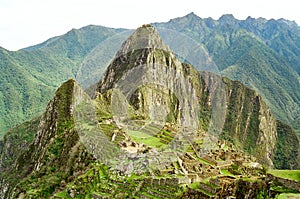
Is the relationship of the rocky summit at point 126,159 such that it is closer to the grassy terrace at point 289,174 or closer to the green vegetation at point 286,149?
the grassy terrace at point 289,174

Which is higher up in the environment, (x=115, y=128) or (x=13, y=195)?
(x=115, y=128)

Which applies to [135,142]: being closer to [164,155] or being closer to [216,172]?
[164,155]

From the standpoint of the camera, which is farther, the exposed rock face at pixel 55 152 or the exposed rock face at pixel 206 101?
the exposed rock face at pixel 206 101

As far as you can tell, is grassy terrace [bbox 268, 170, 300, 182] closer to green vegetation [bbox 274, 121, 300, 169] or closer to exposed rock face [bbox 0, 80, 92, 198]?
exposed rock face [bbox 0, 80, 92, 198]

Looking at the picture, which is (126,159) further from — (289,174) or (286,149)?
(286,149)

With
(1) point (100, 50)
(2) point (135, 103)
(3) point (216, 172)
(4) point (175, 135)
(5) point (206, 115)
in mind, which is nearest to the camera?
(1) point (100, 50)

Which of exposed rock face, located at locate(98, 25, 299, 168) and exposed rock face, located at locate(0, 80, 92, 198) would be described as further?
exposed rock face, located at locate(98, 25, 299, 168)

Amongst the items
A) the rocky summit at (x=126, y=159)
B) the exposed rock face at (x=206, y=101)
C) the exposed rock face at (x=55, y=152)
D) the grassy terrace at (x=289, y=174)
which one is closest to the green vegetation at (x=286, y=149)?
the exposed rock face at (x=206, y=101)

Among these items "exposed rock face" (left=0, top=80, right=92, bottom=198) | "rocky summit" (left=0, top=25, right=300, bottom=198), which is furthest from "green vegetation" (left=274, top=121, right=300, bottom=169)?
"exposed rock face" (left=0, top=80, right=92, bottom=198)

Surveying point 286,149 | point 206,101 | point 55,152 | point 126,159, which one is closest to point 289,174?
point 126,159

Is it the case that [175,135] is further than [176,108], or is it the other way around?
[176,108]

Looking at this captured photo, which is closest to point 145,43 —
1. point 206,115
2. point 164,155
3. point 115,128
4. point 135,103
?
point 135,103
